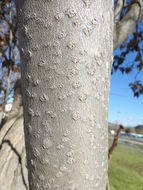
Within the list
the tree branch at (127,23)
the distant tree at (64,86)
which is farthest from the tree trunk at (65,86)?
the tree branch at (127,23)

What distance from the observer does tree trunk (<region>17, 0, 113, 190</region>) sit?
1.23 ft

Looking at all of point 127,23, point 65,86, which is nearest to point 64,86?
point 65,86

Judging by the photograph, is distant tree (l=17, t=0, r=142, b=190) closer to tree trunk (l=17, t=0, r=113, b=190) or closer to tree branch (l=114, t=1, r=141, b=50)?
tree trunk (l=17, t=0, r=113, b=190)

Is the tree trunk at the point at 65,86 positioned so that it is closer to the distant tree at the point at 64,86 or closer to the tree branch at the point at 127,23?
the distant tree at the point at 64,86

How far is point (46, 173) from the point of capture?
15.5 inches

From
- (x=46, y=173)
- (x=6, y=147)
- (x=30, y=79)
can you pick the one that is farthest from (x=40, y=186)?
(x=6, y=147)

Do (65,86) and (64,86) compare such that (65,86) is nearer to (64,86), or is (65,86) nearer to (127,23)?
(64,86)

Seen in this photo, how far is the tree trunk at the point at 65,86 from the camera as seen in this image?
375 millimetres

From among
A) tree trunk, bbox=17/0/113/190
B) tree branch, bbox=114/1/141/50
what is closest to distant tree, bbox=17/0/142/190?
tree trunk, bbox=17/0/113/190

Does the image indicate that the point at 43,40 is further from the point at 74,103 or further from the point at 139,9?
the point at 139,9

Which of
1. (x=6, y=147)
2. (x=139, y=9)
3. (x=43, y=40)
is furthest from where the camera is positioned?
(x=139, y=9)

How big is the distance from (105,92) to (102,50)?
11 centimetres

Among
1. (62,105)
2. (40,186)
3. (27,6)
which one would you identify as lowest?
(40,186)

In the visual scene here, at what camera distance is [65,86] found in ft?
1.25
